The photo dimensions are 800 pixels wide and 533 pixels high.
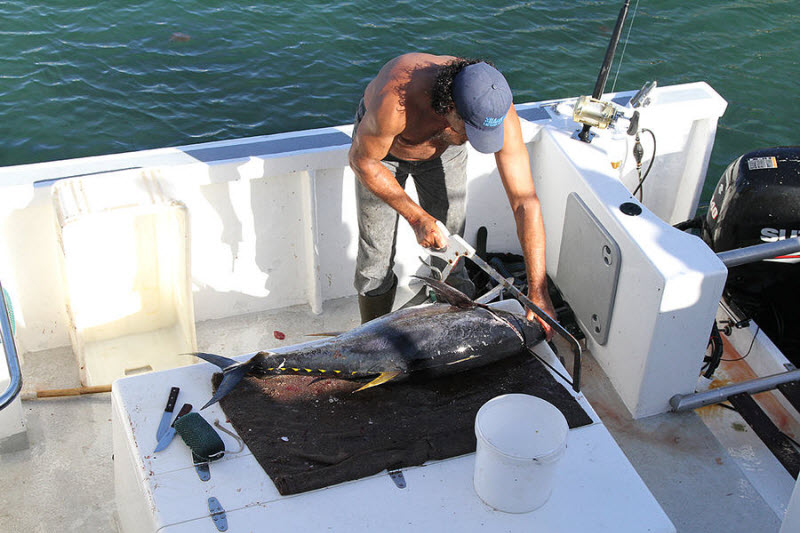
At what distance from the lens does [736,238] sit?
388 cm

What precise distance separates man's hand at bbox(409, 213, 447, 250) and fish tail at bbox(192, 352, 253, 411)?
922 millimetres

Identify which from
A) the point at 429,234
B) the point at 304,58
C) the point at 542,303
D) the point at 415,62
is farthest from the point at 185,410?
the point at 304,58

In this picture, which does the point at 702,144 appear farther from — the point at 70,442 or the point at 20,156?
the point at 20,156

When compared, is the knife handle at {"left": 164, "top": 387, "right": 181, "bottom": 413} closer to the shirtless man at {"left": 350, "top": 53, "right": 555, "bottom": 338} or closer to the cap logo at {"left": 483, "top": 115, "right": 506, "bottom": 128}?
the shirtless man at {"left": 350, "top": 53, "right": 555, "bottom": 338}

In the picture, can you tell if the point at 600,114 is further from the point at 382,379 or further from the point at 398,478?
the point at 398,478

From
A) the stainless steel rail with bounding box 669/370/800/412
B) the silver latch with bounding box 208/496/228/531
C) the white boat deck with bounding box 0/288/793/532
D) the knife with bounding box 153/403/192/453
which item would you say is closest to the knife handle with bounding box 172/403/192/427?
the knife with bounding box 153/403/192/453

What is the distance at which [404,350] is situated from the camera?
2844 mm

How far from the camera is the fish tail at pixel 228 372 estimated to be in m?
2.67

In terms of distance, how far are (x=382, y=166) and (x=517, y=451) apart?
5.08 ft

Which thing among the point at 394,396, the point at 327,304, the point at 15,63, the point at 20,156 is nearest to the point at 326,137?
the point at 327,304

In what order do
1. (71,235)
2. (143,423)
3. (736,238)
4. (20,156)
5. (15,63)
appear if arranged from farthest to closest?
(15,63) < (20,156) < (736,238) < (71,235) < (143,423)

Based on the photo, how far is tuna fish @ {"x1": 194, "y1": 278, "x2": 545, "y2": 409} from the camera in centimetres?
281

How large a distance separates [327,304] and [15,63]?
650cm

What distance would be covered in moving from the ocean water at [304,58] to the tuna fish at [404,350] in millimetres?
5736
